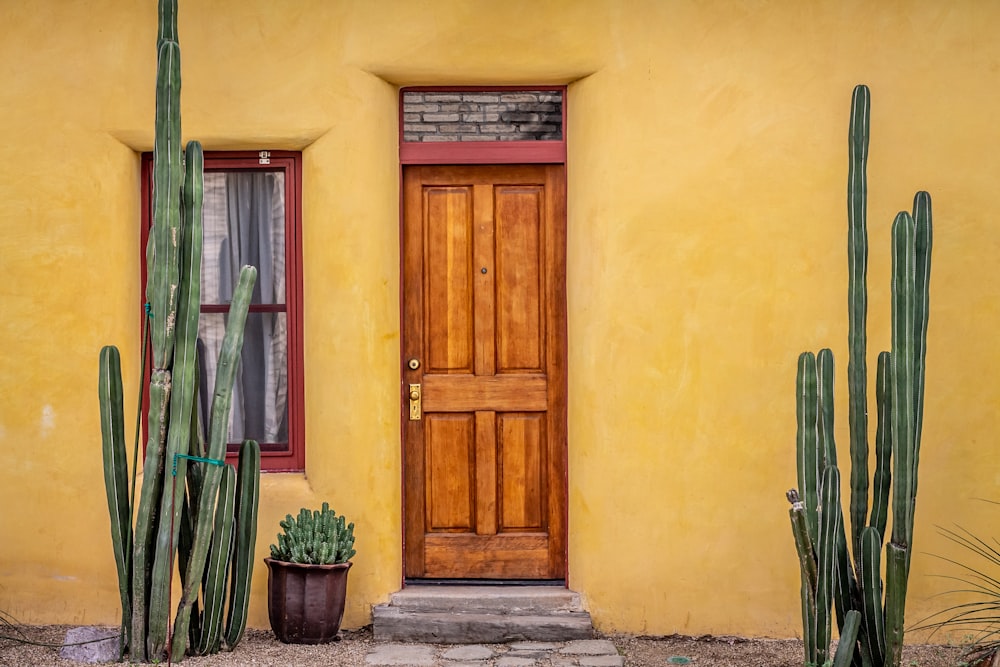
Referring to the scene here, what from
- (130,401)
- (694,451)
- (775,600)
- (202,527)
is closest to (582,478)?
(694,451)

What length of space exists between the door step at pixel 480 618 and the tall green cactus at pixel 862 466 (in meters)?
1.41

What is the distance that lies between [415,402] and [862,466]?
2.37 m

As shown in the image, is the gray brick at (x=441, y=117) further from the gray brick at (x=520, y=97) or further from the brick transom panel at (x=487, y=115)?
the gray brick at (x=520, y=97)

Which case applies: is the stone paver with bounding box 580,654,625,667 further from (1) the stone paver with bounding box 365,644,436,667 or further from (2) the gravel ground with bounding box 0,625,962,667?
(1) the stone paver with bounding box 365,644,436,667

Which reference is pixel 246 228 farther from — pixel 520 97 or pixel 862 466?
pixel 862 466

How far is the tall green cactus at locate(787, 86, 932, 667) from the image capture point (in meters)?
4.62

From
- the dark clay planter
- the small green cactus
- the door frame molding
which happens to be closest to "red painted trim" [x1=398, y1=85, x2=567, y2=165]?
the door frame molding

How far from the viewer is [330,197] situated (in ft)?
19.3

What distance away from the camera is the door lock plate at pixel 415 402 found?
606 cm

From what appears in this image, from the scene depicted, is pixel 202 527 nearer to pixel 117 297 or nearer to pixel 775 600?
pixel 117 297

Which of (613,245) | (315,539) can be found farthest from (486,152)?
(315,539)

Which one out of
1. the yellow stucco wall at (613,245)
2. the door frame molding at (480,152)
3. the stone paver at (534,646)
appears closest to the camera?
the stone paver at (534,646)

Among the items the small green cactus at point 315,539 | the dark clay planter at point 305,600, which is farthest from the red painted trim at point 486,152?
the dark clay planter at point 305,600

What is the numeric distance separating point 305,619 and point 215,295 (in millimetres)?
1815
